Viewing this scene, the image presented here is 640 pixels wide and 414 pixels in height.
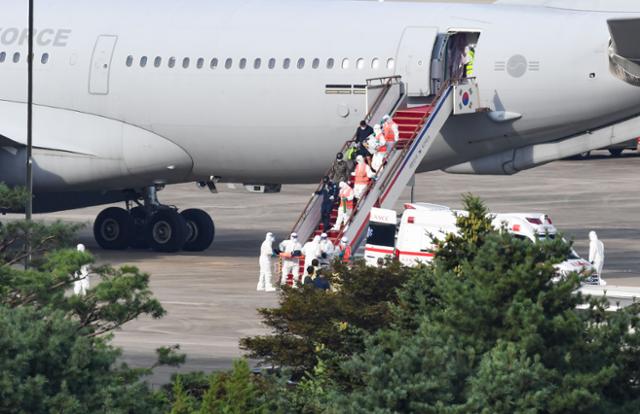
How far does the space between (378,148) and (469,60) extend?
322cm

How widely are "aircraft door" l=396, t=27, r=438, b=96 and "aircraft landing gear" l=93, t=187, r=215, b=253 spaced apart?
818 centimetres

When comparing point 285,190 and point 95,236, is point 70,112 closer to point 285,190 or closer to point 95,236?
point 95,236

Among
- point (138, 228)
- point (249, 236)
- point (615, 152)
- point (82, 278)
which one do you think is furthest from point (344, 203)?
point (615, 152)

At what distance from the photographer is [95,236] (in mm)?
44906

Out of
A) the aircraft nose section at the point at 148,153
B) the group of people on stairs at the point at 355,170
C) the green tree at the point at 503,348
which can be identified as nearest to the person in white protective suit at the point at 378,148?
the group of people on stairs at the point at 355,170

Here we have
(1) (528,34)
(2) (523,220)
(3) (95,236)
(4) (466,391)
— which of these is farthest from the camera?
(3) (95,236)

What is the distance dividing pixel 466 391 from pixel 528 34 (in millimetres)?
21901

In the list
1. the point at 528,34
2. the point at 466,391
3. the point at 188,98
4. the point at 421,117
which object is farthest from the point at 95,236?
the point at 466,391

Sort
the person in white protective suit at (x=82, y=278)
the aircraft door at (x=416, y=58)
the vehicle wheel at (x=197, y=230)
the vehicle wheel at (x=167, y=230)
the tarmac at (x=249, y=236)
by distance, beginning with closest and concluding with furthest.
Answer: the person in white protective suit at (x=82, y=278)
the tarmac at (x=249, y=236)
the aircraft door at (x=416, y=58)
the vehicle wheel at (x=167, y=230)
the vehicle wheel at (x=197, y=230)

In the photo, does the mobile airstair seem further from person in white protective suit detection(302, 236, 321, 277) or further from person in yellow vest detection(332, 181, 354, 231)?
person in white protective suit detection(302, 236, 321, 277)

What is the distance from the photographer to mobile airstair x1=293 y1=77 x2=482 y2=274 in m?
38.7

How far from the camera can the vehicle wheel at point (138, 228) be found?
44.4 m

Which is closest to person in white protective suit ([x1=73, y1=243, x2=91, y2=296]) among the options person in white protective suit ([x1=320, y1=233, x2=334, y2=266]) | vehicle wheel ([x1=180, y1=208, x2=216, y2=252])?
person in white protective suit ([x1=320, y1=233, x2=334, y2=266])

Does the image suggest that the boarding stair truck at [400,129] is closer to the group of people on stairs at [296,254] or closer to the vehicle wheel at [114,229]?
the group of people on stairs at [296,254]
